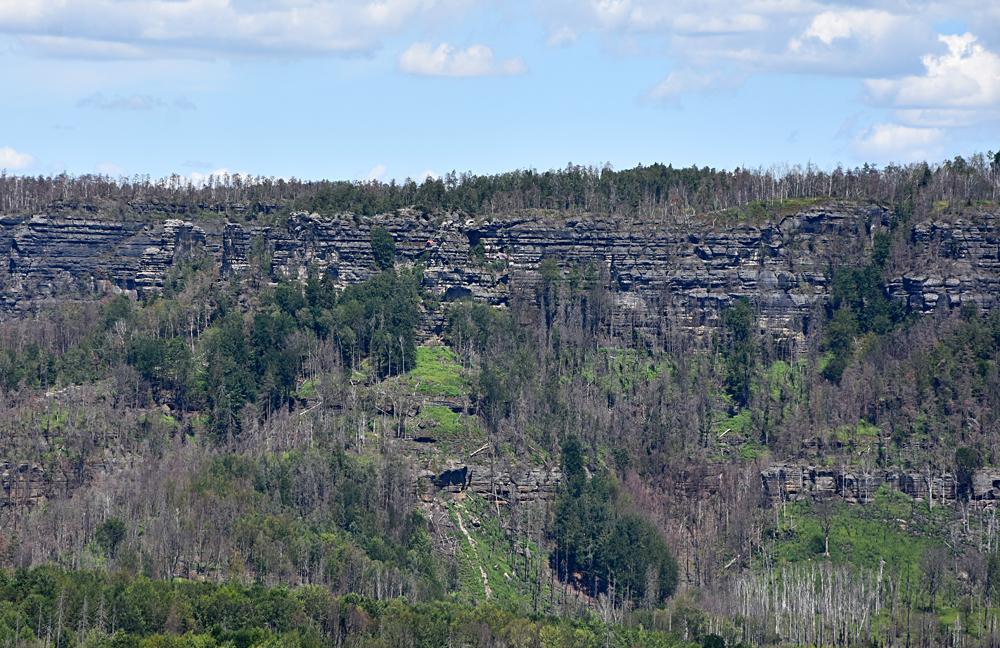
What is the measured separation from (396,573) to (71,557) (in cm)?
2962

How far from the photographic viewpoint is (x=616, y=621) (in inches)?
7564

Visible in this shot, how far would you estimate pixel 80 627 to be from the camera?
16638 centimetres

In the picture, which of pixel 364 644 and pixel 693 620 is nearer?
pixel 364 644

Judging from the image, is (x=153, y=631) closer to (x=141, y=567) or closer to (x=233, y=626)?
(x=233, y=626)

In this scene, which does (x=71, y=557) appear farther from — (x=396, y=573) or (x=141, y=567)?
(x=396, y=573)

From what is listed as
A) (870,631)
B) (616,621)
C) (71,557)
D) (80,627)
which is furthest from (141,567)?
(870,631)

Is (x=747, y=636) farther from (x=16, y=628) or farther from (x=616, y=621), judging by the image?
(x=16, y=628)

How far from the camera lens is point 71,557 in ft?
630

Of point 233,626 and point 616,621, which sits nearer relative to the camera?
point 233,626

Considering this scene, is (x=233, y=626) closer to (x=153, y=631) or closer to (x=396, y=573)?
(x=153, y=631)

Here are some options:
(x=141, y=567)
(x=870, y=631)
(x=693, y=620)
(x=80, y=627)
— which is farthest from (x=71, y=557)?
(x=870, y=631)

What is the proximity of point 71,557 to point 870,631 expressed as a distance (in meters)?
72.3

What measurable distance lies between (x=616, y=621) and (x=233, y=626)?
40.1 metres

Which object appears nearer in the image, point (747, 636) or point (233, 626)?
point (233, 626)
